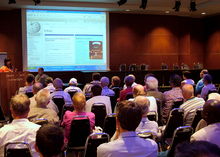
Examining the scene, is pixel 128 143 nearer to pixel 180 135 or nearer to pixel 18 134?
pixel 180 135

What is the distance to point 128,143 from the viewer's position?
2197 mm

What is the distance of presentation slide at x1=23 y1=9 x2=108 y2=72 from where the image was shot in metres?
11.2

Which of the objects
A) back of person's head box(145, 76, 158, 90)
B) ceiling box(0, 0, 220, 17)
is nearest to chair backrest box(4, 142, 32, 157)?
back of person's head box(145, 76, 158, 90)

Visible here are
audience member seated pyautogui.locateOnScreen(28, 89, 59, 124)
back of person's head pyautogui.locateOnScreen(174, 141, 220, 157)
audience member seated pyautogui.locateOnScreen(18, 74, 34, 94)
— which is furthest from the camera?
audience member seated pyautogui.locateOnScreen(18, 74, 34, 94)

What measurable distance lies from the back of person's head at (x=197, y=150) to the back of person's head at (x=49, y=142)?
108cm

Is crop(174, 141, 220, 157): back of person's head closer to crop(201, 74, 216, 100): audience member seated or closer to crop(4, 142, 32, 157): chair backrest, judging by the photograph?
crop(4, 142, 32, 157): chair backrest

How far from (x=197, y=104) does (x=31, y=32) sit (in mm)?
8525

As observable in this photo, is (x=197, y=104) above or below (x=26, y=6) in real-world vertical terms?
below

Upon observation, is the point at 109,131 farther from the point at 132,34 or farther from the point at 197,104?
the point at 132,34

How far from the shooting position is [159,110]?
16.5ft

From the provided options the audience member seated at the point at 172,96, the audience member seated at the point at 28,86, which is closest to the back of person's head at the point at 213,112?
the audience member seated at the point at 172,96

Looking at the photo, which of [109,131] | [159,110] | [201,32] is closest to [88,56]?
[201,32]

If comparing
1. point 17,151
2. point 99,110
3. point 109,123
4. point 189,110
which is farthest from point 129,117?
point 99,110

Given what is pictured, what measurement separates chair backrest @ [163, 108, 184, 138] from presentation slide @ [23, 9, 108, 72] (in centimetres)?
825
